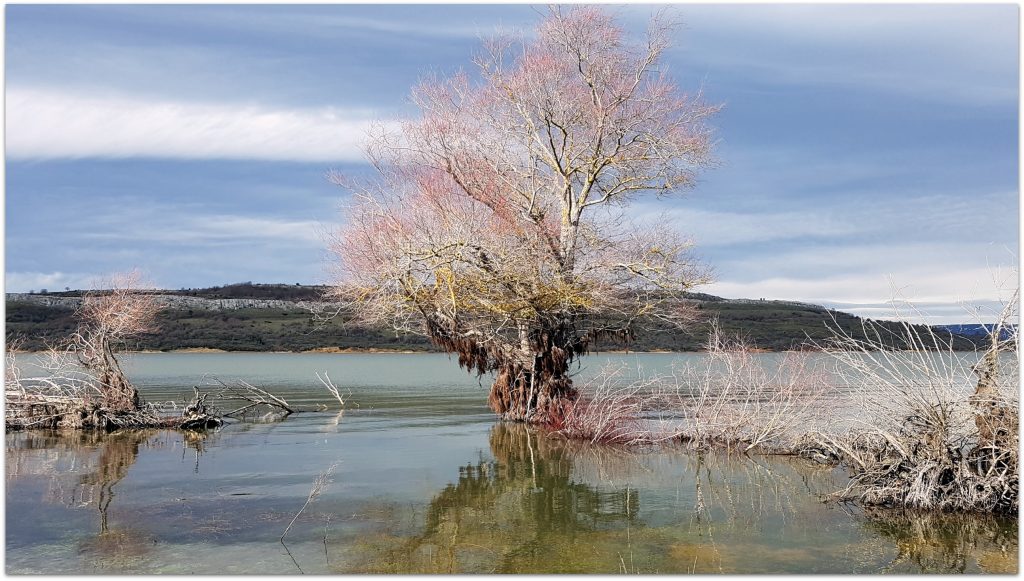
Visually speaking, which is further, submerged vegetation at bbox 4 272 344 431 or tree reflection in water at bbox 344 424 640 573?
submerged vegetation at bbox 4 272 344 431

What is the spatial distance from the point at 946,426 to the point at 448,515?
7051 millimetres

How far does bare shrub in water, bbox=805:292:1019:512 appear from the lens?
11727 mm

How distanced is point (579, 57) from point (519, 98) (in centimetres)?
204

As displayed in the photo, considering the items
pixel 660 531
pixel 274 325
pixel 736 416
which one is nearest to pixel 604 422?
pixel 736 416

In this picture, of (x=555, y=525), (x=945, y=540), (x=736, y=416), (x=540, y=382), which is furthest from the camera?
(x=540, y=382)

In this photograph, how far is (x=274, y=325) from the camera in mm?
105688

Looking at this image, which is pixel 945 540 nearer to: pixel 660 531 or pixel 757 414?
pixel 660 531

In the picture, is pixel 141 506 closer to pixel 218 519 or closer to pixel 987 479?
pixel 218 519

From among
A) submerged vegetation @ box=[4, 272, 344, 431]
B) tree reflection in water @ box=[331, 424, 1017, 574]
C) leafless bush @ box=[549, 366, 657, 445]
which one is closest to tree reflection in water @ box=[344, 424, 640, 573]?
tree reflection in water @ box=[331, 424, 1017, 574]

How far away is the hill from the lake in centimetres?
6005

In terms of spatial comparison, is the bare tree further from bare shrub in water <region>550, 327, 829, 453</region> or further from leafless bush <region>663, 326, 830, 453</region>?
leafless bush <region>663, 326, 830, 453</region>

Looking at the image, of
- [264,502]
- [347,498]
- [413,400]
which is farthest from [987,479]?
[413,400]

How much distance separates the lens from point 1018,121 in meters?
9.60

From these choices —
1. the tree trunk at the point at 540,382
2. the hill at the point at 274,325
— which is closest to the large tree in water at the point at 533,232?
the tree trunk at the point at 540,382
